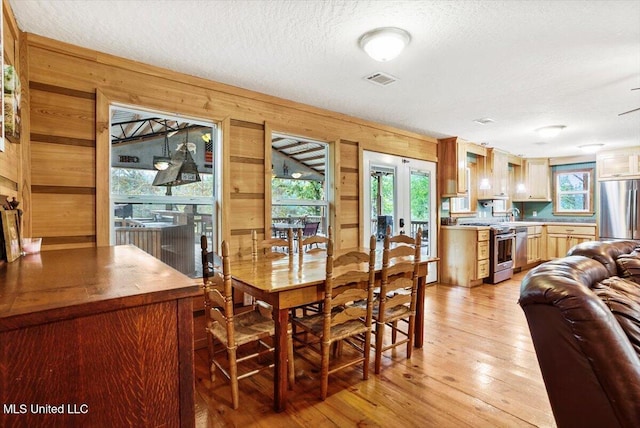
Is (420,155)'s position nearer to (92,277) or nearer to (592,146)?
(592,146)

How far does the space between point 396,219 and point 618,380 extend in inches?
145

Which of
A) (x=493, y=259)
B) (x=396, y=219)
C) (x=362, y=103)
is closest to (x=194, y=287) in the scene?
(x=362, y=103)

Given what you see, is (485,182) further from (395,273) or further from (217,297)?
(217,297)

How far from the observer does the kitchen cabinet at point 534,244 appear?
6190 mm

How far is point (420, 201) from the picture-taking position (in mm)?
5074

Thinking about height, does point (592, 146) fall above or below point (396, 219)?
above

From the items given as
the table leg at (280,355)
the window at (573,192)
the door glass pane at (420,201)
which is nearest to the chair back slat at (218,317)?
the table leg at (280,355)

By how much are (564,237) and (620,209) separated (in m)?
0.97

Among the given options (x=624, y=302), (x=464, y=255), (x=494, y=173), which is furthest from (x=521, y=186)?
(x=624, y=302)

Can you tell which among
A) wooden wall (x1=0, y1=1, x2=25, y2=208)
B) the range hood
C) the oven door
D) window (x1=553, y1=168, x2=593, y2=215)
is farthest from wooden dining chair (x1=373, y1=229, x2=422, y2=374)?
window (x1=553, y1=168, x2=593, y2=215)

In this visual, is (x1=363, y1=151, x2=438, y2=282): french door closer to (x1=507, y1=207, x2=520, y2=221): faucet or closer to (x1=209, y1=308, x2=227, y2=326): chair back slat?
(x1=209, y1=308, x2=227, y2=326): chair back slat

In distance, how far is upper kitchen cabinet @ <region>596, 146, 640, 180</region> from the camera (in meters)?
5.71

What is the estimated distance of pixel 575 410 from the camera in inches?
45.7

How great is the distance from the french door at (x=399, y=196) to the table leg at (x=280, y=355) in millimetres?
2385
